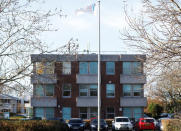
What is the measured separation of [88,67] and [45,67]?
3099 cm

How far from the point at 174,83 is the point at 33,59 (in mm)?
6168

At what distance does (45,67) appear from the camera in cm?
1553

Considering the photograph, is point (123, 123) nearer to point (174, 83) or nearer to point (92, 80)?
point (92, 80)

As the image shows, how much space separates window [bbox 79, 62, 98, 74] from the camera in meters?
46.3

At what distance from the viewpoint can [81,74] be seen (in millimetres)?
46156

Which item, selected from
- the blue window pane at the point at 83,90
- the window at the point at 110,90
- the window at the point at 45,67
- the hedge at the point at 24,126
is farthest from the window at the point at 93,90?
the window at the point at 45,67

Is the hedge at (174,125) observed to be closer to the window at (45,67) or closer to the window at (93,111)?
the window at (45,67)

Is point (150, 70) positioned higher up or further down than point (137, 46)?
further down

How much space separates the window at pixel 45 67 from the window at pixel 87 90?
30.8 meters

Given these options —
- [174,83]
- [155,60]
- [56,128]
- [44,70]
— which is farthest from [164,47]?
[56,128]

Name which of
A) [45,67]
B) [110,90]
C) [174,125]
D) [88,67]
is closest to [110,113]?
[110,90]

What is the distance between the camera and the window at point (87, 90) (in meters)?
46.4

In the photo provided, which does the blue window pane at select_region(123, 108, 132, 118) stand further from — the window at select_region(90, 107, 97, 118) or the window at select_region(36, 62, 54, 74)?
the window at select_region(36, 62, 54, 74)

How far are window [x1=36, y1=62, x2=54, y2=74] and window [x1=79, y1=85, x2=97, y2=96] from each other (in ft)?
101
